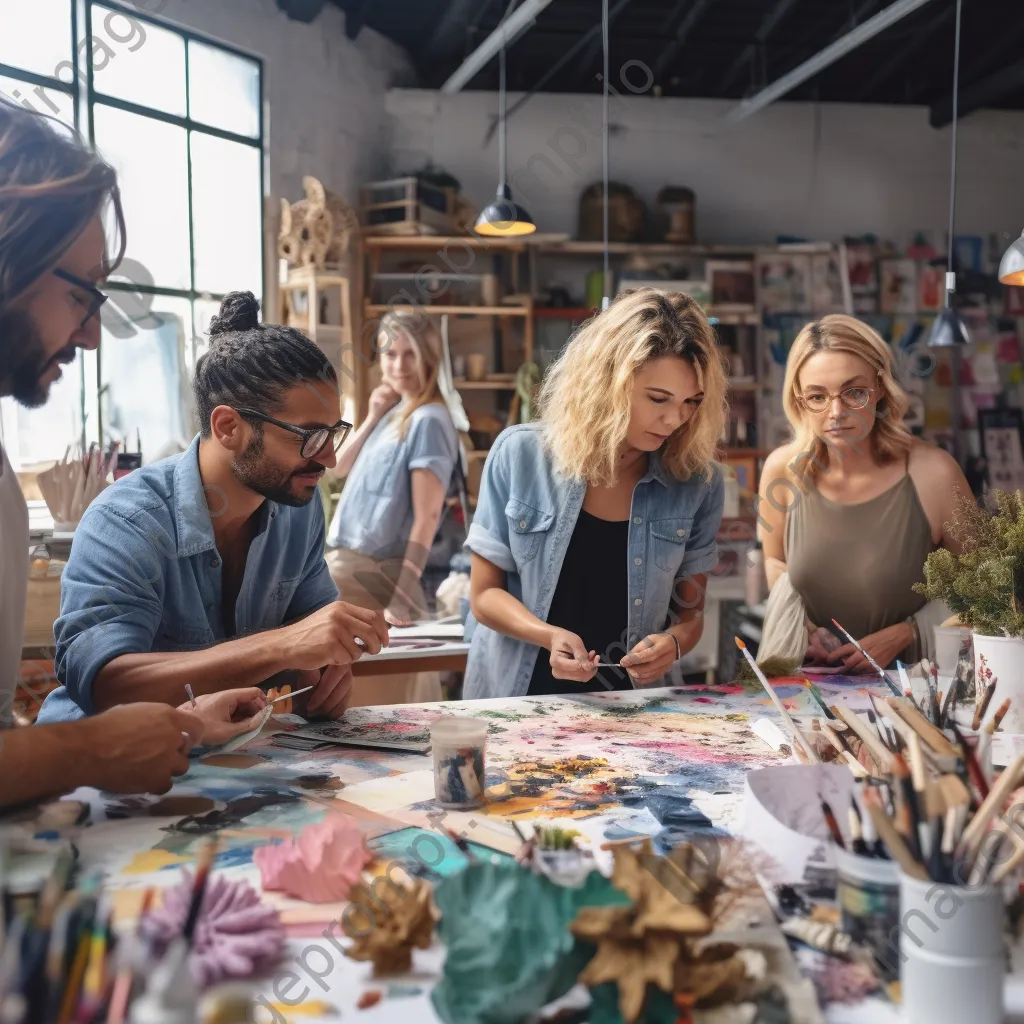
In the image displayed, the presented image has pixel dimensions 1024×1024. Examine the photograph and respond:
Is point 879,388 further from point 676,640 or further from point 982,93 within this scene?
point 982,93

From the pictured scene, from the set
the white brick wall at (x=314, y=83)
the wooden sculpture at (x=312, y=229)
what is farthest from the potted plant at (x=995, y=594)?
the white brick wall at (x=314, y=83)

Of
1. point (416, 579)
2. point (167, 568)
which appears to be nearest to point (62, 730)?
point (167, 568)

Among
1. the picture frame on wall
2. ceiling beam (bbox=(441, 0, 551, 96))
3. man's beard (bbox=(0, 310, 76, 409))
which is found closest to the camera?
man's beard (bbox=(0, 310, 76, 409))

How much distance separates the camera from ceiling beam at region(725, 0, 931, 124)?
5.45m

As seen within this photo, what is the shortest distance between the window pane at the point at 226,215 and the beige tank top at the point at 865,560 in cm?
374

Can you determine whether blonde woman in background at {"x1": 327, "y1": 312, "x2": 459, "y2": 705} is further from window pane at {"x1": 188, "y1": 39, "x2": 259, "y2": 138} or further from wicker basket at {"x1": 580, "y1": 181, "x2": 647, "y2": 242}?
wicker basket at {"x1": 580, "y1": 181, "x2": 647, "y2": 242}

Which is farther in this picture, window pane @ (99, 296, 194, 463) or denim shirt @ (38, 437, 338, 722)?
window pane @ (99, 296, 194, 463)

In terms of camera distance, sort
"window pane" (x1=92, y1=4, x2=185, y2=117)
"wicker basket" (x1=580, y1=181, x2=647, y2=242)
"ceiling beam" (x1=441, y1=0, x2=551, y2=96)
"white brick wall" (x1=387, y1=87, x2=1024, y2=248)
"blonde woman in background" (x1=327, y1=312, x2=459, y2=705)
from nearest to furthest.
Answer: "blonde woman in background" (x1=327, y1=312, x2=459, y2=705) → "window pane" (x1=92, y1=4, x2=185, y2=117) → "ceiling beam" (x1=441, y1=0, x2=551, y2=96) → "wicker basket" (x1=580, y1=181, x2=647, y2=242) → "white brick wall" (x1=387, y1=87, x2=1024, y2=248)

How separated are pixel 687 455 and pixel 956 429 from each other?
583 centimetres

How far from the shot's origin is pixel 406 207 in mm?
6332

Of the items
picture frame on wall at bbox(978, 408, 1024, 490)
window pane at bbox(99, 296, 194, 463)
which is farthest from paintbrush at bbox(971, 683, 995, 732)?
picture frame on wall at bbox(978, 408, 1024, 490)

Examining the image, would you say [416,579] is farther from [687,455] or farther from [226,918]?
[226,918]

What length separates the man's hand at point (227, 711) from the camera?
166 centimetres

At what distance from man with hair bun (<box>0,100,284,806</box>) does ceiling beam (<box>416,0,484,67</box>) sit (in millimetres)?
5174
